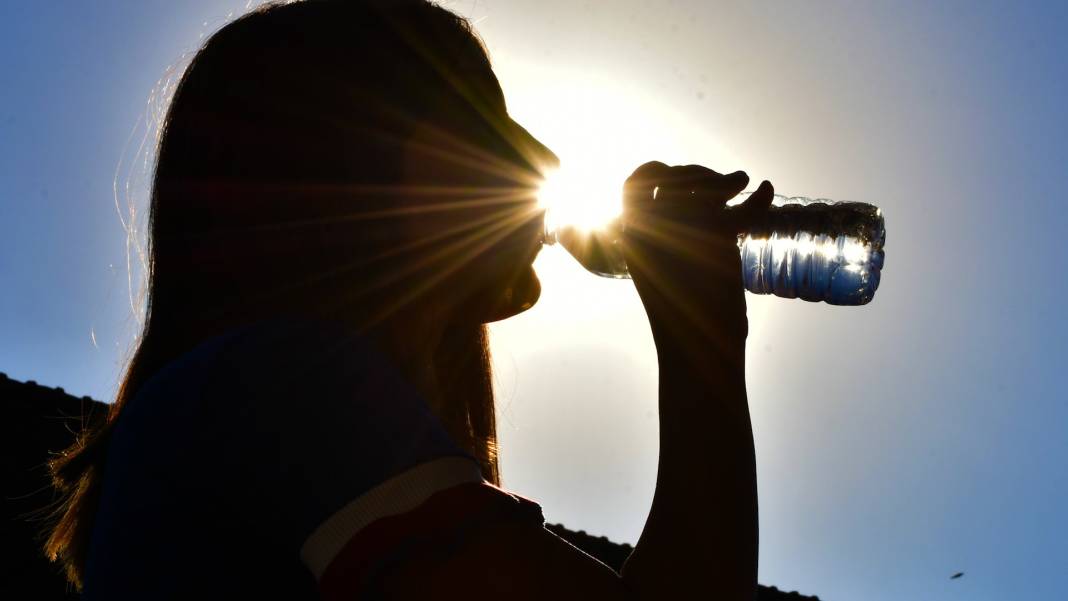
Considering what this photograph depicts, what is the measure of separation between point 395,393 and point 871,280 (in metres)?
3.21

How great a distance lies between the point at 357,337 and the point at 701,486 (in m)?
0.54

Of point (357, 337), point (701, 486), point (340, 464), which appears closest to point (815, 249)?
point (701, 486)

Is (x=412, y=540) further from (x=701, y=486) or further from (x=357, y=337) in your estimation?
(x=701, y=486)

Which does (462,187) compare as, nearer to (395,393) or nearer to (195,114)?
(195,114)

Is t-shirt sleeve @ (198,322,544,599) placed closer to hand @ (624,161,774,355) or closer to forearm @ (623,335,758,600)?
forearm @ (623,335,758,600)

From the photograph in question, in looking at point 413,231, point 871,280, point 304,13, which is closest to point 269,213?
point 413,231

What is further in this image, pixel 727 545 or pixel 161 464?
pixel 727 545


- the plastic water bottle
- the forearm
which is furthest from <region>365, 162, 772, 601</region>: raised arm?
the plastic water bottle

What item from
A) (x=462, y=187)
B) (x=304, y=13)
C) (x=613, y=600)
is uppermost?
(x=304, y=13)

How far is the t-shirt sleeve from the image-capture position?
0.73 metres

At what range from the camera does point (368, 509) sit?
736mm

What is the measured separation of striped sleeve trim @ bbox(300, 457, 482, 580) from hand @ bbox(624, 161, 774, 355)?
621 mm

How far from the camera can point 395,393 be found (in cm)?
85

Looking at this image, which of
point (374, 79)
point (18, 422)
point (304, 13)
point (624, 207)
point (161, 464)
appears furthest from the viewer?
point (18, 422)
